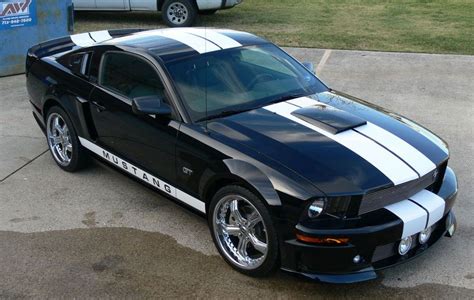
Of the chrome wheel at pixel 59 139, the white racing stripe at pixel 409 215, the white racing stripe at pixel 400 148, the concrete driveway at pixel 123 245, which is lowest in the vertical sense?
the concrete driveway at pixel 123 245

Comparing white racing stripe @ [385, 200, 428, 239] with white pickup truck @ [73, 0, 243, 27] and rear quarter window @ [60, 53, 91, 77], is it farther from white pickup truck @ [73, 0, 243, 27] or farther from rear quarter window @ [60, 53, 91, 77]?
white pickup truck @ [73, 0, 243, 27]

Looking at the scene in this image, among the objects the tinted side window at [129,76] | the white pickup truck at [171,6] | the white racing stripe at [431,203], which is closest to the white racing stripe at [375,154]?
the white racing stripe at [431,203]

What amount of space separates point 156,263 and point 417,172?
1.86 metres

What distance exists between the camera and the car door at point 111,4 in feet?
40.5

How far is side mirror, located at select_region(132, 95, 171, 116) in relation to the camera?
4.10 meters

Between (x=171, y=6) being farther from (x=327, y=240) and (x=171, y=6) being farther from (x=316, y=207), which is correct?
(x=327, y=240)

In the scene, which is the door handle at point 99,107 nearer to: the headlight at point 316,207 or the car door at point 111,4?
the headlight at point 316,207

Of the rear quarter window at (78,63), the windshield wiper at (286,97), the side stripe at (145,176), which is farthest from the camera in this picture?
the rear quarter window at (78,63)

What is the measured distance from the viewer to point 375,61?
9422mm

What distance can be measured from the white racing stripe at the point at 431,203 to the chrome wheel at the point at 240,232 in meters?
0.99

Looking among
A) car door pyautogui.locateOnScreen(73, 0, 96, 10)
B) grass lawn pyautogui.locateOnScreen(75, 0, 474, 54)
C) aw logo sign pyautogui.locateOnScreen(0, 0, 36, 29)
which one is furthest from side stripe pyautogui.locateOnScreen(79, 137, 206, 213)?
car door pyautogui.locateOnScreen(73, 0, 96, 10)

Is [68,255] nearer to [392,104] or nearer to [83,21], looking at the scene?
[392,104]

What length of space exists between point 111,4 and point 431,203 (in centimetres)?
1030

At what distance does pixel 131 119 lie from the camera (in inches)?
176
